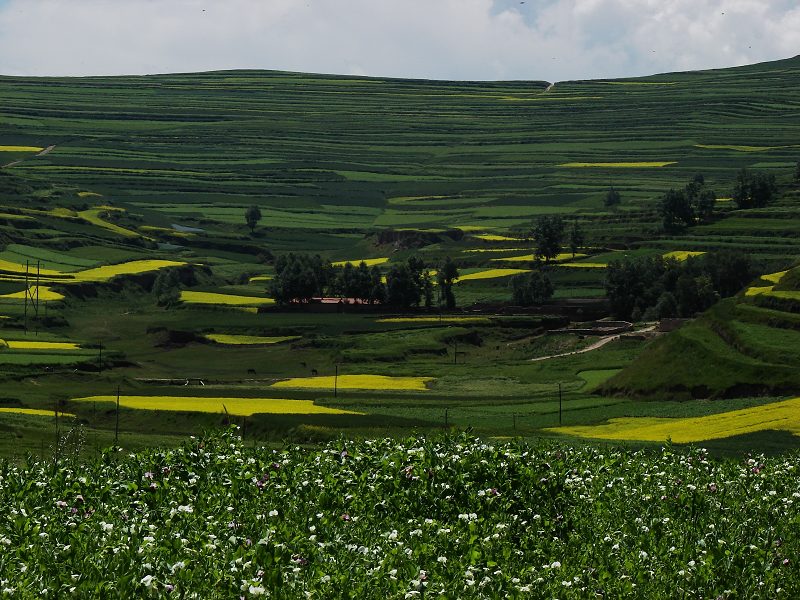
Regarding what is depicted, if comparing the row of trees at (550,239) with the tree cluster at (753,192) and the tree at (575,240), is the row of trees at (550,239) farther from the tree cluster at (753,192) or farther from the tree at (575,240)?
the tree cluster at (753,192)

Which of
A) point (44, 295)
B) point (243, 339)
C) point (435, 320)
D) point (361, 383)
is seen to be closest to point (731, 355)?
point (361, 383)

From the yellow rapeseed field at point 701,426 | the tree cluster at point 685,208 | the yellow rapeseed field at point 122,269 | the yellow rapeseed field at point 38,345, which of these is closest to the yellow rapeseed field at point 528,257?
the tree cluster at point 685,208

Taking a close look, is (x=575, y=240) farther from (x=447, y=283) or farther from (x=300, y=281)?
(x=300, y=281)

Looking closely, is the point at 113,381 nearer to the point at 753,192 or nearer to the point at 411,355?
the point at 411,355

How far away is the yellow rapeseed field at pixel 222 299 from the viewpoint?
146500mm

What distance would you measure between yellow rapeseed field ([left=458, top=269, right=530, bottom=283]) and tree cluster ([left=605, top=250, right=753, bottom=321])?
25.8 m

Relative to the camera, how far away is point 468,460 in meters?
26.8

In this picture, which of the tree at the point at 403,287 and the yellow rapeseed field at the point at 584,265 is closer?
the tree at the point at 403,287

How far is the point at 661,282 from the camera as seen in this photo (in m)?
133

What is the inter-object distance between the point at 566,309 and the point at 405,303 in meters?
19.1

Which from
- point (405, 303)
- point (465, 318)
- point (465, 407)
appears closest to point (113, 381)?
point (465, 407)

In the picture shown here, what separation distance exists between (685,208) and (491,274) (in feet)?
93.5

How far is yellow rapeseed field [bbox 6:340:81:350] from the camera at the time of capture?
109m

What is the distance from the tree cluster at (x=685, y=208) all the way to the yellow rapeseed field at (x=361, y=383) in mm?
76695
